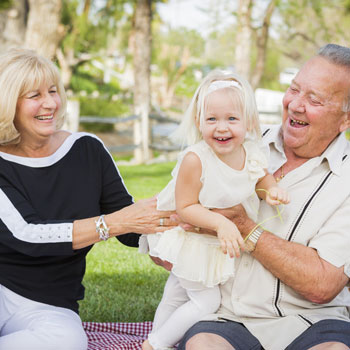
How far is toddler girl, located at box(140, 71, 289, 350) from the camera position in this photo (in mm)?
2408

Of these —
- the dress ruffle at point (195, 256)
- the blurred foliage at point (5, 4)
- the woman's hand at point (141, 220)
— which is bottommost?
the dress ruffle at point (195, 256)

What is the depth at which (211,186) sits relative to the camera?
247 centimetres

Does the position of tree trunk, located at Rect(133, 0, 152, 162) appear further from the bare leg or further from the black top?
the bare leg

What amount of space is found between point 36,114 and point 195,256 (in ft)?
3.48

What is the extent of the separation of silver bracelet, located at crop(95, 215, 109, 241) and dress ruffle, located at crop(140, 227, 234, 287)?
0.83 ft

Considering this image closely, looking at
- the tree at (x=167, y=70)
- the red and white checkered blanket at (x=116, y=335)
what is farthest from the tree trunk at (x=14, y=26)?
the tree at (x=167, y=70)

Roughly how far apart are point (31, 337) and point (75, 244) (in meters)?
0.47

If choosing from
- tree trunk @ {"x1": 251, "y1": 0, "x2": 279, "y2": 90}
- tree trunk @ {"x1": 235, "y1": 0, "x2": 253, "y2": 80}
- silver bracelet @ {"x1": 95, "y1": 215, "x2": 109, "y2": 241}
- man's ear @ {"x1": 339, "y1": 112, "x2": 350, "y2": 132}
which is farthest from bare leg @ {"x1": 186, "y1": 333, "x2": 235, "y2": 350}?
tree trunk @ {"x1": 251, "y1": 0, "x2": 279, "y2": 90}

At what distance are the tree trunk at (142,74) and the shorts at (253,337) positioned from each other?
478 inches

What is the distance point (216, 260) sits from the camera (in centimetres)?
256

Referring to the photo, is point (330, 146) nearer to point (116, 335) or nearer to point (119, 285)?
point (116, 335)

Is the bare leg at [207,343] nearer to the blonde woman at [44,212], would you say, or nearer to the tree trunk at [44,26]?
the blonde woman at [44,212]

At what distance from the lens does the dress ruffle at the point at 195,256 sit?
2531 millimetres

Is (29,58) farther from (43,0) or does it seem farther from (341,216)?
(43,0)
